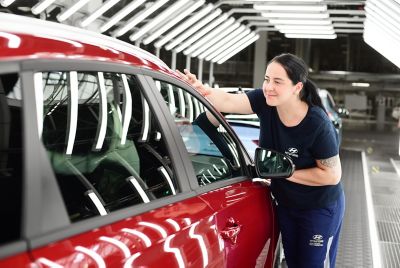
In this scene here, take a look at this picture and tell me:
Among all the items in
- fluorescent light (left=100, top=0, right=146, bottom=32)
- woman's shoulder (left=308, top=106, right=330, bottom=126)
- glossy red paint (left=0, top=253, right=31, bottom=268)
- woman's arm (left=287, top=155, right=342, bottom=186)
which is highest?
fluorescent light (left=100, top=0, right=146, bottom=32)

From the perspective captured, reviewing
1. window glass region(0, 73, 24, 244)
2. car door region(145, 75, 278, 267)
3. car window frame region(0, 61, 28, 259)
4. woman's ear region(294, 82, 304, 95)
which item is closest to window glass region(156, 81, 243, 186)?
car door region(145, 75, 278, 267)

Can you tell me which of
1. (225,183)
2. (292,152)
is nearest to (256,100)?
(292,152)

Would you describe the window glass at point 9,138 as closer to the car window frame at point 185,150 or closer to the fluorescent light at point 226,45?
the car window frame at point 185,150

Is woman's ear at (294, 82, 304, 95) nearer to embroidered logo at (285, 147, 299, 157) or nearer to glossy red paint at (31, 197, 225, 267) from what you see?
embroidered logo at (285, 147, 299, 157)

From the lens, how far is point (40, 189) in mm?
1244

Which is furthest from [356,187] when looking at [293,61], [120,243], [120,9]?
[120,243]

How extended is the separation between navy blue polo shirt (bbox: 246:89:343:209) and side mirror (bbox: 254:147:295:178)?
212mm

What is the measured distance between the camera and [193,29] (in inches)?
586

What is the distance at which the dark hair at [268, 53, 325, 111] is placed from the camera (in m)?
2.82

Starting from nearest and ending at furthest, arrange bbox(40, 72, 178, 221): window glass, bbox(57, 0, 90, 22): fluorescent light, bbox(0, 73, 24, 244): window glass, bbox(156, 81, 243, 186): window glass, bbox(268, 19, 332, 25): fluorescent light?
bbox(0, 73, 24, 244): window glass
bbox(40, 72, 178, 221): window glass
bbox(156, 81, 243, 186): window glass
bbox(57, 0, 90, 22): fluorescent light
bbox(268, 19, 332, 25): fluorescent light

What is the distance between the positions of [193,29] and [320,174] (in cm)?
1250

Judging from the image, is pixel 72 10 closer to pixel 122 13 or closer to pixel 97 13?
pixel 97 13

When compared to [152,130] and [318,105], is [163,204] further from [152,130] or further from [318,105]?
[318,105]

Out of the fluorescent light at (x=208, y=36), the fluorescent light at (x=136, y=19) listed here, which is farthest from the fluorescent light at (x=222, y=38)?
the fluorescent light at (x=136, y=19)
